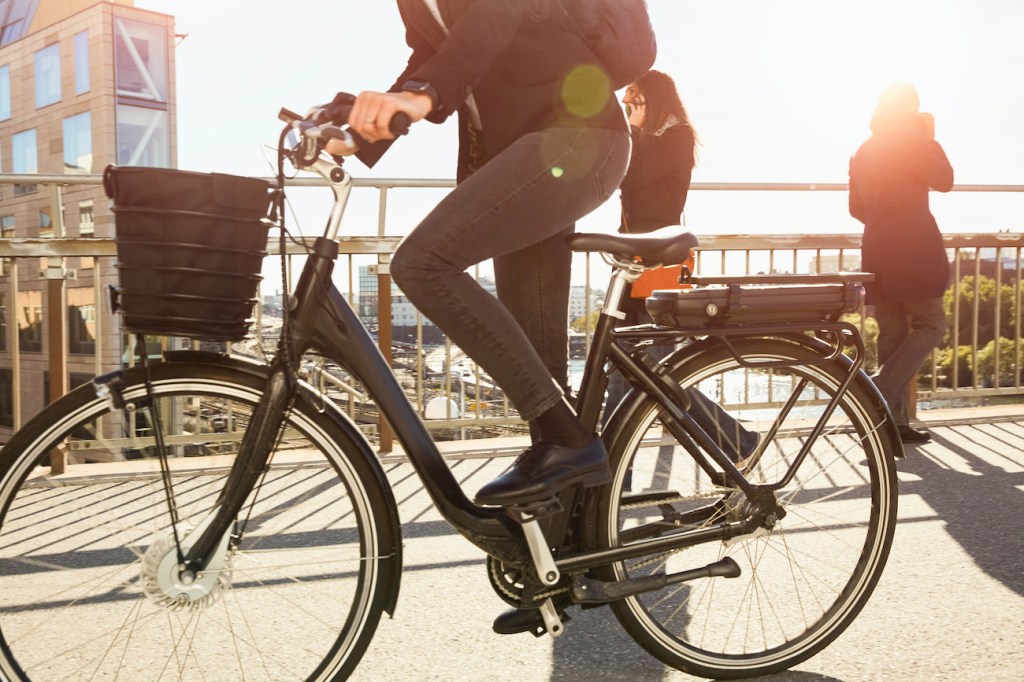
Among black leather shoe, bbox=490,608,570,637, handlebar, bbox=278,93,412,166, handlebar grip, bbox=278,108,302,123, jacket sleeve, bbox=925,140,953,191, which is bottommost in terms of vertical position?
black leather shoe, bbox=490,608,570,637

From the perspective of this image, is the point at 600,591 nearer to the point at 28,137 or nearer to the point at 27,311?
the point at 27,311

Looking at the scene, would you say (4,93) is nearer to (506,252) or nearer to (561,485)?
(506,252)

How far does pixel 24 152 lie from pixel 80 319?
5092 centimetres

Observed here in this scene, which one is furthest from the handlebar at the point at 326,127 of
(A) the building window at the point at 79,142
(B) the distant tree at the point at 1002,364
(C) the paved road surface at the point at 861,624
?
(A) the building window at the point at 79,142

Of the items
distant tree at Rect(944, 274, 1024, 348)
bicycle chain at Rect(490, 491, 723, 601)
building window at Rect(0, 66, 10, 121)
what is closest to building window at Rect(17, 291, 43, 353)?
bicycle chain at Rect(490, 491, 723, 601)

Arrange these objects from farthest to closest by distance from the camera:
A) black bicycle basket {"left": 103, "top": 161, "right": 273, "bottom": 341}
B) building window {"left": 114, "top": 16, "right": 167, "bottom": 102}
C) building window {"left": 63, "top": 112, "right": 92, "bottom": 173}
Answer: building window {"left": 63, "top": 112, "right": 92, "bottom": 173}, building window {"left": 114, "top": 16, "right": 167, "bottom": 102}, black bicycle basket {"left": 103, "top": 161, "right": 273, "bottom": 341}

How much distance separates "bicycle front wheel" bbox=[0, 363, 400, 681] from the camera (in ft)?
6.39

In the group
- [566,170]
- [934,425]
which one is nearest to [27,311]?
[566,170]

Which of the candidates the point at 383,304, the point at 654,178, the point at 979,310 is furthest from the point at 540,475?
the point at 979,310

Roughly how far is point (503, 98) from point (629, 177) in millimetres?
1851

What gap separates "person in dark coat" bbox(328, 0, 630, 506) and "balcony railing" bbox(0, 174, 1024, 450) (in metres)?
2.40

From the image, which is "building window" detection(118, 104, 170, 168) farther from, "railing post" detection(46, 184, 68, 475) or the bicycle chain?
the bicycle chain

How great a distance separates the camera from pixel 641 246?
210 centimetres

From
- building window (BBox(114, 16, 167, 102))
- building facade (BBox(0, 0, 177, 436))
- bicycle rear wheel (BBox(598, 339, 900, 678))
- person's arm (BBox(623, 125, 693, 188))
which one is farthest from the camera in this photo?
building window (BBox(114, 16, 167, 102))
